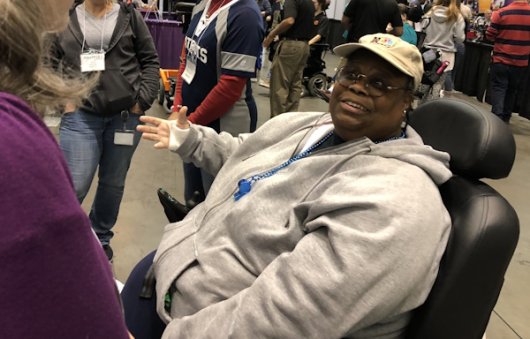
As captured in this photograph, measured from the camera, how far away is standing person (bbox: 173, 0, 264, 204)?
6.63 feet

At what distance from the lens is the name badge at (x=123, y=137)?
2.22 m

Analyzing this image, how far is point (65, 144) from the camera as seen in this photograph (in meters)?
2.15

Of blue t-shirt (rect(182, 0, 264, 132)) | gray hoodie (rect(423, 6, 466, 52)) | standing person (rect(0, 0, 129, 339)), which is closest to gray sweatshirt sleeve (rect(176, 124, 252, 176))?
blue t-shirt (rect(182, 0, 264, 132))

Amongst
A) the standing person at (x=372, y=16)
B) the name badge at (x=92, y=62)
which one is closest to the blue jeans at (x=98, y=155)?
the name badge at (x=92, y=62)

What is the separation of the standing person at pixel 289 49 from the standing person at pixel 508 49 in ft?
7.34

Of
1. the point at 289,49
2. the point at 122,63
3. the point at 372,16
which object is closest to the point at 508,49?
the point at 372,16

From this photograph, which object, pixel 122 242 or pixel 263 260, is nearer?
pixel 263 260

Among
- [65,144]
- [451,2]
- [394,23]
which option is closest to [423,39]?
[451,2]

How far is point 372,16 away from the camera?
4801 mm

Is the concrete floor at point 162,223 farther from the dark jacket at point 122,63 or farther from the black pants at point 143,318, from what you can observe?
the black pants at point 143,318

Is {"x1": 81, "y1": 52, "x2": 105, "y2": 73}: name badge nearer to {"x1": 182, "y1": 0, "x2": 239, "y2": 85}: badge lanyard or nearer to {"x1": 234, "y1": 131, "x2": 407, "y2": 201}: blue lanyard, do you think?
{"x1": 182, "y1": 0, "x2": 239, "y2": 85}: badge lanyard

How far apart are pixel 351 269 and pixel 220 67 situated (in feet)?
4.25

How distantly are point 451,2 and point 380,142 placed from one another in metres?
4.92

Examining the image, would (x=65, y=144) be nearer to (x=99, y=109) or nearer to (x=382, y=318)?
(x=99, y=109)
